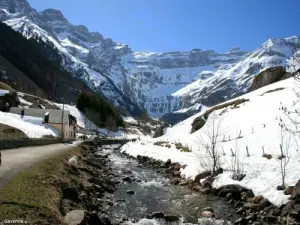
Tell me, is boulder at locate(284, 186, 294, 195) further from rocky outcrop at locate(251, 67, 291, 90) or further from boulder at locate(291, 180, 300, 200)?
rocky outcrop at locate(251, 67, 291, 90)

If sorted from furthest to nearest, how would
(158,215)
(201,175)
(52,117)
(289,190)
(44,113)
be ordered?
(44,113) < (52,117) < (201,175) < (289,190) < (158,215)

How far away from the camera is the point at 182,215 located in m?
22.6

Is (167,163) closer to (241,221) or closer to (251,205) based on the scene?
(251,205)

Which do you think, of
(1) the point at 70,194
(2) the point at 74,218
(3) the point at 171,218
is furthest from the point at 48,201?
(3) the point at 171,218

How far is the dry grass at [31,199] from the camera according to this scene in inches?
539

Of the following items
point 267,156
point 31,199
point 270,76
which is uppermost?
point 270,76

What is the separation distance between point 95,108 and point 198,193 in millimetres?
160131

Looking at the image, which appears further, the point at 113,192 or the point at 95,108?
the point at 95,108

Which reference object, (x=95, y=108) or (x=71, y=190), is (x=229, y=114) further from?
(x=95, y=108)

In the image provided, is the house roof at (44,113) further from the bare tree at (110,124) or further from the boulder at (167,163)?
the bare tree at (110,124)

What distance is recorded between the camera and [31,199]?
625 inches

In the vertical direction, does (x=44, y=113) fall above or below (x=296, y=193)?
above

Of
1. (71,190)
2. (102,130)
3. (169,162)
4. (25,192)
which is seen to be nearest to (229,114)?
(169,162)

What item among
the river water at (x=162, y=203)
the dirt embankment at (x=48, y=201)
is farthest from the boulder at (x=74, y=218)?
the river water at (x=162, y=203)
